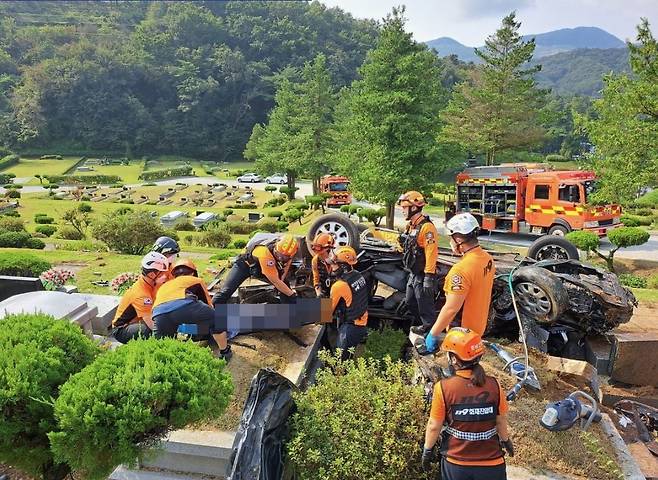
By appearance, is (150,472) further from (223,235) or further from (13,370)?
(223,235)

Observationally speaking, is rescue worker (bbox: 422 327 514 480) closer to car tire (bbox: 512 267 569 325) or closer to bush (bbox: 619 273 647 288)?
car tire (bbox: 512 267 569 325)

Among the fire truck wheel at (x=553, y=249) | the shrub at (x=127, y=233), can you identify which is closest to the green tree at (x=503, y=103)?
the shrub at (x=127, y=233)

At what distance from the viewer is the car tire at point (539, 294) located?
552 cm

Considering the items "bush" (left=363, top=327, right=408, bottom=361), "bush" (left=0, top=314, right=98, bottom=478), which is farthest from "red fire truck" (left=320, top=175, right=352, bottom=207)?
"bush" (left=0, top=314, right=98, bottom=478)

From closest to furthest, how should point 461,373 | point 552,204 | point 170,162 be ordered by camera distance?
point 461,373 → point 552,204 → point 170,162

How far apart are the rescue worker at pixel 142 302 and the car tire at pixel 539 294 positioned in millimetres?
4183

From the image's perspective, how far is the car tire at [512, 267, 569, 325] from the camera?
5520 mm

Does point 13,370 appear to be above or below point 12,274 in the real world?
above

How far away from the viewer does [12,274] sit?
8.94 metres

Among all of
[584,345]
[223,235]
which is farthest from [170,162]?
[584,345]

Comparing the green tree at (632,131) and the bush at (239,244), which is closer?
the green tree at (632,131)

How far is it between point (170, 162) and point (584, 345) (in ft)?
258

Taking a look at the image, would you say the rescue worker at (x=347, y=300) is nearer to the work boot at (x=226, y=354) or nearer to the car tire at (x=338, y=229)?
the work boot at (x=226, y=354)

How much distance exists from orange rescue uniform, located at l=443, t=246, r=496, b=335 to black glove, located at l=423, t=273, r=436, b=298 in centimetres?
123
